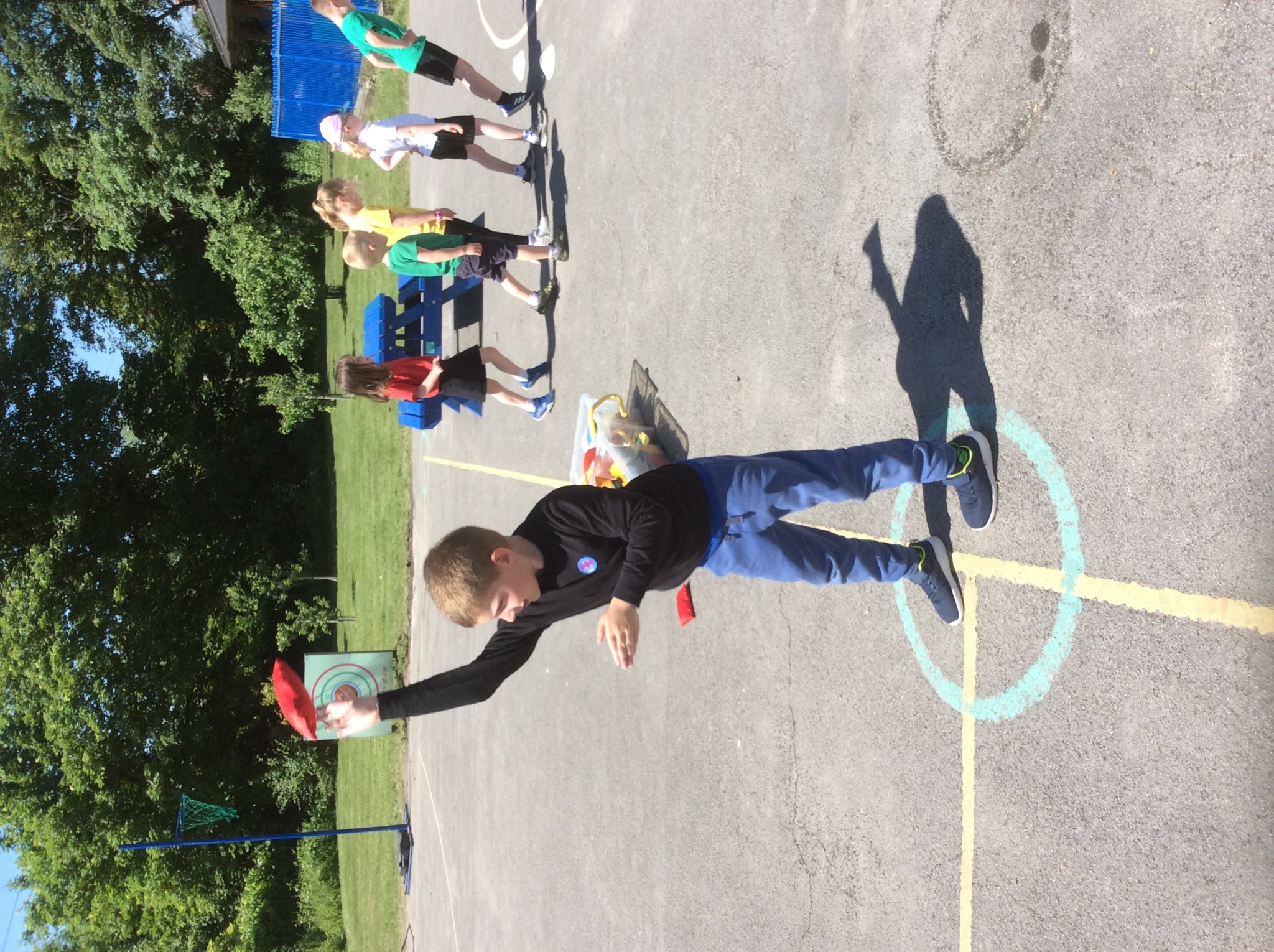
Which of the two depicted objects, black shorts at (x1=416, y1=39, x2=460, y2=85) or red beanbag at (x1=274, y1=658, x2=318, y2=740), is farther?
black shorts at (x1=416, y1=39, x2=460, y2=85)

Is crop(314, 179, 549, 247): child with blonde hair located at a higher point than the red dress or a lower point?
higher

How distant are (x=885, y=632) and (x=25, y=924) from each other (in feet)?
75.3

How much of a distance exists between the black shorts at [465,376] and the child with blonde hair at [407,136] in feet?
6.74

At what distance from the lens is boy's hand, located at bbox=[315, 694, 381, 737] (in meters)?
4.27

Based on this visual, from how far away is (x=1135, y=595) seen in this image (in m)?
3.58

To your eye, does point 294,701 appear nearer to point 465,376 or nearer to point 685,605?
point 685,605

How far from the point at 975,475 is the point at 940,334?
0.87 m

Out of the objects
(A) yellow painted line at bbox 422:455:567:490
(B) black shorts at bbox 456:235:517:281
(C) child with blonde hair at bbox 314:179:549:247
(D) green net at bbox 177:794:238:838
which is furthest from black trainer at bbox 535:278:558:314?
(D) green net at bbox 177:794:238:838

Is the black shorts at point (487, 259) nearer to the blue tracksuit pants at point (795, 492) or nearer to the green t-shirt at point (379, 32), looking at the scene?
the green t-shirt at point (379, 32)

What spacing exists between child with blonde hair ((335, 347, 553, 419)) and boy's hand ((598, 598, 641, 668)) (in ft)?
17.6

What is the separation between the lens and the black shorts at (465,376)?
28.8 ft

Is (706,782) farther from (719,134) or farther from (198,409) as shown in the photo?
(198,409)

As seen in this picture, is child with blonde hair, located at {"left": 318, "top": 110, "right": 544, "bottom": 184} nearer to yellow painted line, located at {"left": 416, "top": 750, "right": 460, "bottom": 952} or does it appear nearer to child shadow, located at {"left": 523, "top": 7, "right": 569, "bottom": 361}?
child shadow, located at {"left": 523, "top": 7, "right": 569, "bottom": 361}

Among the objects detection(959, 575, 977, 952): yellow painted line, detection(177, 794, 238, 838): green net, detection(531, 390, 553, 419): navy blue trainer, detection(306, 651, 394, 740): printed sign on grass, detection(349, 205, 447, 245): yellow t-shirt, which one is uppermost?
detection(349, 205, 447, 245): yellow t-shirt
